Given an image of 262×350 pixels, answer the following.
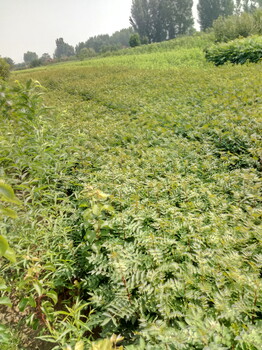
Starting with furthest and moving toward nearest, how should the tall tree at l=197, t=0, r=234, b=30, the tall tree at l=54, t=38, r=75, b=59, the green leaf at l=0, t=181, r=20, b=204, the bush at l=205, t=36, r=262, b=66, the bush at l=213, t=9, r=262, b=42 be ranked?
the tall tree at l=54, t=38, r=75, b=59
the tall tree at l=197, t=0, r=234, b=30
the bush at l=213, t=9, r=262, b=42
the bush at l=205, t=36, r=262, b=66
the green leaf at l=0, t=181, r=20, b=204

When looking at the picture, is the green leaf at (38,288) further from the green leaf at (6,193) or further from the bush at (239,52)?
the bush at (239,52)

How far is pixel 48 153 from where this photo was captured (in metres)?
3.19

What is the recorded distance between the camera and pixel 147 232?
2064mm

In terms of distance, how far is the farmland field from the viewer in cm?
147

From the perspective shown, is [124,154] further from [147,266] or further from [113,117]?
[113,117]

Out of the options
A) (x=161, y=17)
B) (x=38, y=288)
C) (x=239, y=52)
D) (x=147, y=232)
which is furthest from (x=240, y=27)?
(x=161, y=17)

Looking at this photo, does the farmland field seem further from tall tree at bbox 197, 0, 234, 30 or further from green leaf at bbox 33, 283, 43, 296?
tall tree at bbox 197, 0, 234, 30

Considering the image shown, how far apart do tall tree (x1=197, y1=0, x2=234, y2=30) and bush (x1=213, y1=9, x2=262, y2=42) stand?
4059 centimetres

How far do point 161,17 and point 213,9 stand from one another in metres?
11.4

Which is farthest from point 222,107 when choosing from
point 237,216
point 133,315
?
point 133,315

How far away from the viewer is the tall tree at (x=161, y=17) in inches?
2058

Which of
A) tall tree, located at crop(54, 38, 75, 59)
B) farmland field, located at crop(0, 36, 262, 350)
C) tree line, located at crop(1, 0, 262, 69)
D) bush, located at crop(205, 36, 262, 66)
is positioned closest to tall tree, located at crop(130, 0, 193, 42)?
tree line, located at crop(1, 0, 262, 69)

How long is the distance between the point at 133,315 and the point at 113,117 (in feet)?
15.2

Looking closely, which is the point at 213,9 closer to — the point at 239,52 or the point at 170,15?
the point at 170,15
